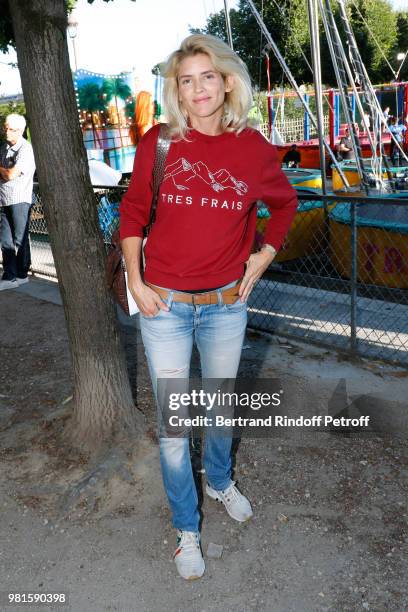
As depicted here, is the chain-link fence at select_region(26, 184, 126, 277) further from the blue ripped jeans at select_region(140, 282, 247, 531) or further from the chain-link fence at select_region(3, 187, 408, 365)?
the blue ripped jeans at select_region(140, 282, 247, 531)

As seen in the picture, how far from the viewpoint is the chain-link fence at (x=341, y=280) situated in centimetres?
467

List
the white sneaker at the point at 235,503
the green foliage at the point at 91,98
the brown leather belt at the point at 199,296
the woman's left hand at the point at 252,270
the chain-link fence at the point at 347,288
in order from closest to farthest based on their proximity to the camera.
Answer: the brown leather belt at the point at 199,296 → the woman's left hand at the point at 252,270 → the white sneaker at the point at 235,503 → the chain-link fence at the point at 347,288 → the green foliage at the point at 91,98

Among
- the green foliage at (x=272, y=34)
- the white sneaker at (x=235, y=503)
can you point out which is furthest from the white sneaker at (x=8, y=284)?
the green foliage at (x=272, y=34)

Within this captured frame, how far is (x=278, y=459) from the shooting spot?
3.14m

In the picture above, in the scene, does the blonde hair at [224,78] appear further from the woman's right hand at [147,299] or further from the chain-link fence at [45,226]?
the chain-link fence at [45,226]

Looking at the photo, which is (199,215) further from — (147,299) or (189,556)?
(189,556)

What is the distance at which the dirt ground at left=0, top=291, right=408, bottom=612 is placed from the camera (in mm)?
2307

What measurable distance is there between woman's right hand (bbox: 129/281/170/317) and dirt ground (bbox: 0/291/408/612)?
118 centimetres

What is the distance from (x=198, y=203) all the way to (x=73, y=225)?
110 cm

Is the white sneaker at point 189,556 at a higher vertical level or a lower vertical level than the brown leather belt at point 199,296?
lower

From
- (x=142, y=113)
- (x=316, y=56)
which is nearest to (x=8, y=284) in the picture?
(x=316, y=56)

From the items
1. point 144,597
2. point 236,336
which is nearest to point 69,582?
point 144,597

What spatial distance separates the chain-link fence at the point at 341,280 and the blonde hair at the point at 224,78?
205 cm

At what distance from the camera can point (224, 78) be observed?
213 cm
